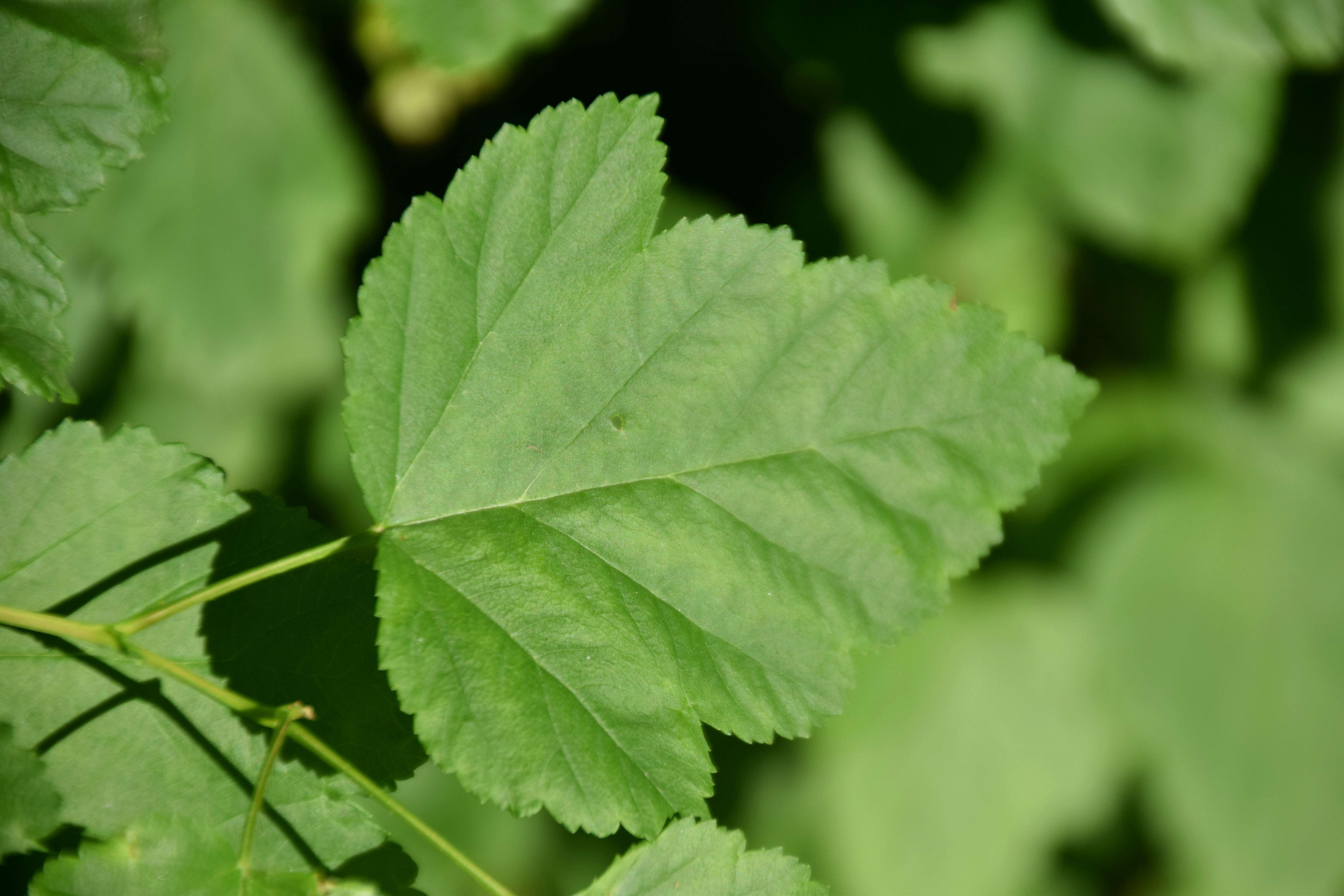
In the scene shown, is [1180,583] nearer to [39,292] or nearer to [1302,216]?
[1302,216]

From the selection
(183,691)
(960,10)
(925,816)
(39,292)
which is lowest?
(925,816)

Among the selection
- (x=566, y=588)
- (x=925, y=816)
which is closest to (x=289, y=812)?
(x=566, y=588)

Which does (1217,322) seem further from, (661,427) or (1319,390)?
(661,427)

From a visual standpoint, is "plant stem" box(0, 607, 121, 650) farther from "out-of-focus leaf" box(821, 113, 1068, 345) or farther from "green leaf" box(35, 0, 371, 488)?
"out-of-focus leaf" box(821, 113, 1068, 345)

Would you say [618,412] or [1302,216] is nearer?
[618,412]

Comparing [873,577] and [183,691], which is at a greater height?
[873,577]

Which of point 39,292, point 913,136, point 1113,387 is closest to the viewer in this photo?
point 39,292

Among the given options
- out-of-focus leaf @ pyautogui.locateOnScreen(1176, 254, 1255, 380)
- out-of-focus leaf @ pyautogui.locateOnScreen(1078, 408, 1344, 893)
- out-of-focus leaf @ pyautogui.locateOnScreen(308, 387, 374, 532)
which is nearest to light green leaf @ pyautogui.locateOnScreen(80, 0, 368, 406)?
out-of-focus leaf @ pyautogui.locateOnScreen(308, 387, 374, 532)
